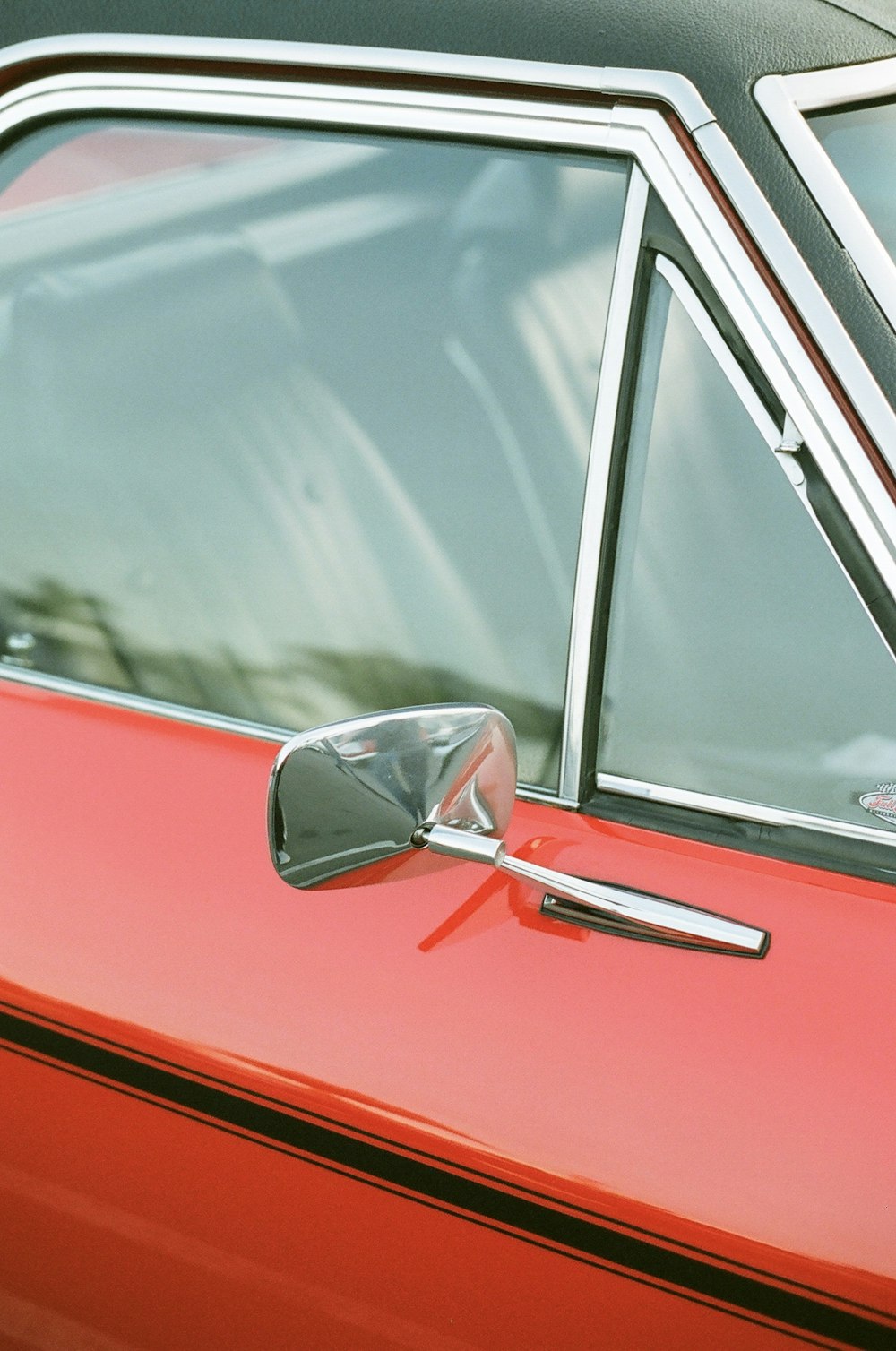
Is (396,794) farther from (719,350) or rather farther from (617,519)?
(719,350)

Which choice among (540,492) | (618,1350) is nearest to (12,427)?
(540,492)

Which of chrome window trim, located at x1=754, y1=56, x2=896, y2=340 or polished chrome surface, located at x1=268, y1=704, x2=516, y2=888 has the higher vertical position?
chrome window trim, located at x1=754, y1=56, x2=896, y2=340

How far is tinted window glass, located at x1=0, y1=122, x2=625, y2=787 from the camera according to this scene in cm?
119

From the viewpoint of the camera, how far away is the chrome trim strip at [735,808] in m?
1.08

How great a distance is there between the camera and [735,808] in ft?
3.65

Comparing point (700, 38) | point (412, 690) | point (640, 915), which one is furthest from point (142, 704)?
point (700, 38)

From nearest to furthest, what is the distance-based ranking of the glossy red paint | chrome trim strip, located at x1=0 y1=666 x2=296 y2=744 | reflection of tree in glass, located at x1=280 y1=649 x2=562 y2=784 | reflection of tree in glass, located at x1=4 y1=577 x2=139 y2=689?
the glossy red paint, reflection of tree in glass, located at x1=280 y1=649 x2=562 y2=784, chrome trim strip, located at x1=0 y1=666 x2=296 y2=744, reflection of tree in glass, located at x1=4 y1=577 x2=139 y2=689

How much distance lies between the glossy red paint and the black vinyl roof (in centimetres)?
50

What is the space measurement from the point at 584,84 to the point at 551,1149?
912 millimetres

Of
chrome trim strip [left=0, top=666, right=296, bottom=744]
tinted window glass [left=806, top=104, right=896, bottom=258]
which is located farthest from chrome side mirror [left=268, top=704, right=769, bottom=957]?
tinted window glass [left=806, top=104, right=896, bottom=258]

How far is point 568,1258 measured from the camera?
939mm

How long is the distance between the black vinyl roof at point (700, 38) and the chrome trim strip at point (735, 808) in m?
0.37

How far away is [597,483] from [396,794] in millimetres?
370

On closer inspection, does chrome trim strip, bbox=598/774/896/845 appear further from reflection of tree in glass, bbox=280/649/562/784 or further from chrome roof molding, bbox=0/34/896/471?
chrome roof molding, bbox=0/34/896/471
